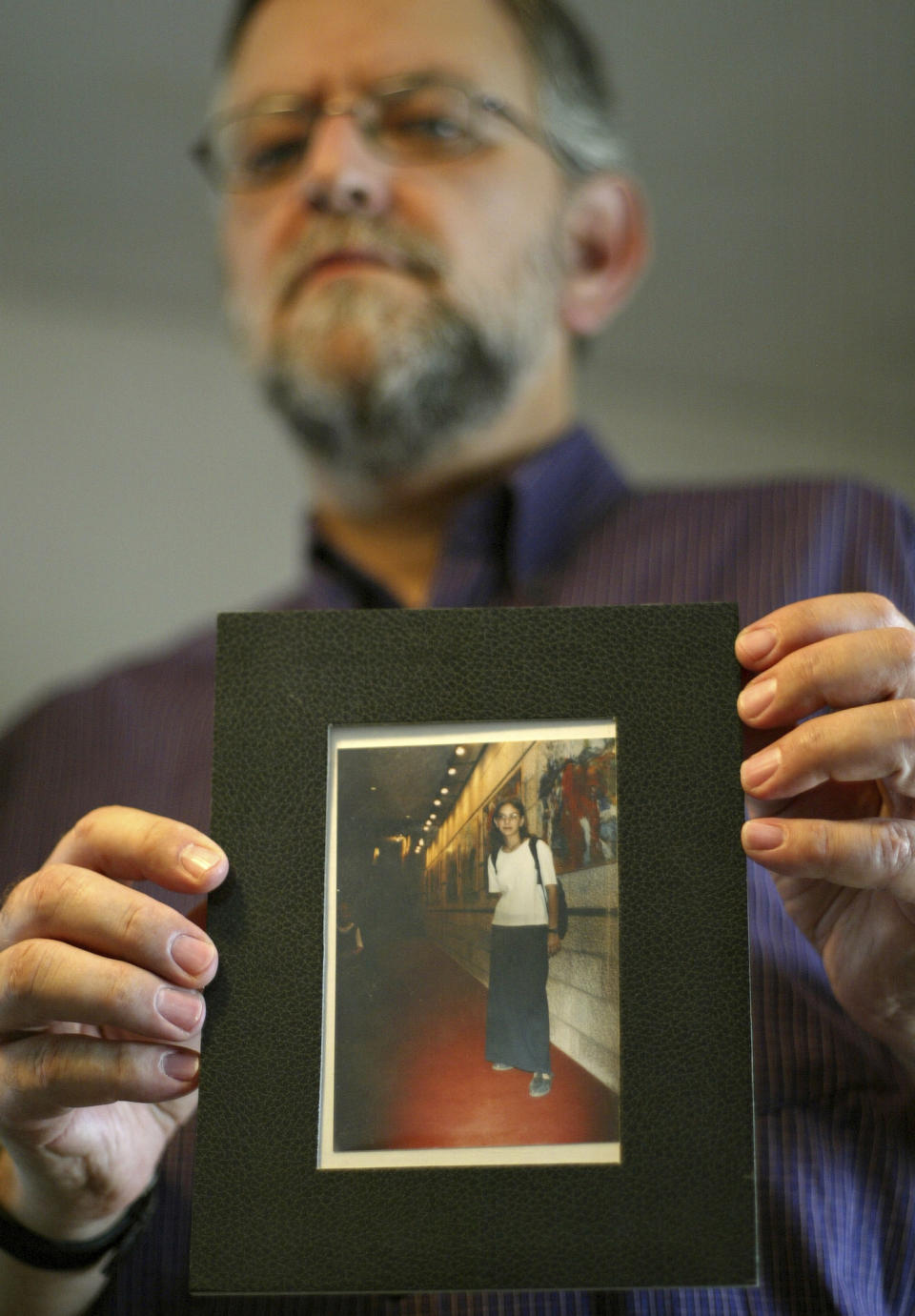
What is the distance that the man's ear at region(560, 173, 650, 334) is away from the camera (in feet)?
4.34

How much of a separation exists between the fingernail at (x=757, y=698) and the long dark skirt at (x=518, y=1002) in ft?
0.49

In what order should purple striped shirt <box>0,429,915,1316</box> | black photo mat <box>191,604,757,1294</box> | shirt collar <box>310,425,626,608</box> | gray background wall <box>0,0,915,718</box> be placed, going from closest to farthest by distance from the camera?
black photo mat <box>191,604,757,1294</box>
purple striped shirt <box>0,429,915,1316</box>
shirt collar <box>310,425,626,608</box>
gray background wall <box>0,0,915,718</box>

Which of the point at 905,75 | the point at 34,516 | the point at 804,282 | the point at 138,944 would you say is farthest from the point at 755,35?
the point at 138,944

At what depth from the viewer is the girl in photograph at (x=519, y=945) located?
579mm

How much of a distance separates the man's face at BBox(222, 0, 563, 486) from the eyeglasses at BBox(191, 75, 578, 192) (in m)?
0.01

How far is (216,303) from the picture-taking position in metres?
2.47

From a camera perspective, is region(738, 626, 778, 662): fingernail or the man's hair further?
the man's hair

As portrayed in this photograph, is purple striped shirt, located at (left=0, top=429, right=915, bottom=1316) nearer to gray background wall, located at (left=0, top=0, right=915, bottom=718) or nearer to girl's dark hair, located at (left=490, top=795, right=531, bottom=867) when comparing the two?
girl's dark hair, located at (left=490, top=795, right=531, bottom=867)

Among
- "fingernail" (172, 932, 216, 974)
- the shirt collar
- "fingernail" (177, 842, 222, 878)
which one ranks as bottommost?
"fingernail" (172, 932, 216, 974)

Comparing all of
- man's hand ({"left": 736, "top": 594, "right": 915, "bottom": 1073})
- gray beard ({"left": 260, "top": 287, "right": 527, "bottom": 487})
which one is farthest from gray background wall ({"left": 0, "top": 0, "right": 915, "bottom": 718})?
man's hand ({"left": 736, "top": 594, "right": 915, "bottom": 1073})

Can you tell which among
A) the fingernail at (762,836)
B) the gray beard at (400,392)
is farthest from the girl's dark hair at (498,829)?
the gray beard at (400,392)

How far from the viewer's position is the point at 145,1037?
2.02ft

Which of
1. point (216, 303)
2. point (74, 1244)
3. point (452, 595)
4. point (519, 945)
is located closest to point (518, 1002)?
point (519, 945)

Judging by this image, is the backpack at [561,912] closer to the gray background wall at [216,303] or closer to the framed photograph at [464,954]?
the framed photograph at [464,954]
